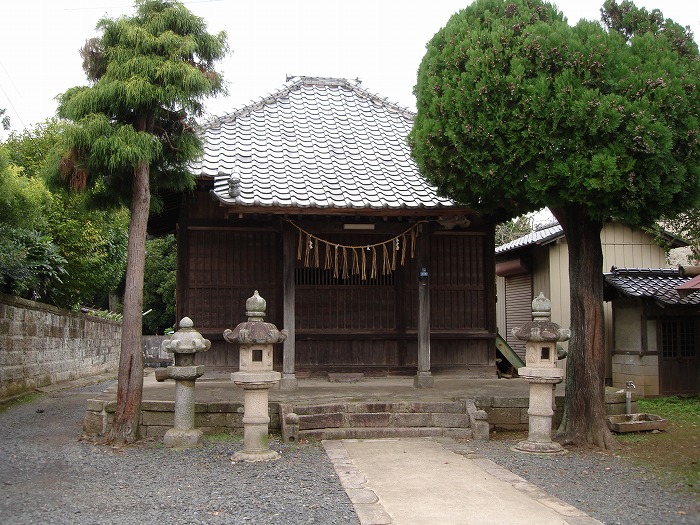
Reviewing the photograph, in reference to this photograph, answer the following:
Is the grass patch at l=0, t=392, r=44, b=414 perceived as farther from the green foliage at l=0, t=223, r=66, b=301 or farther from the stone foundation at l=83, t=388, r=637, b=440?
the stone foundation at l=83, t=388, r=637, b=440

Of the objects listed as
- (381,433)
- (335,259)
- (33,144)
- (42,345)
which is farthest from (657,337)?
(33,144)

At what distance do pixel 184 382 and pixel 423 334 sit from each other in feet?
13.7

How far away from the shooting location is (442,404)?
9.30 m

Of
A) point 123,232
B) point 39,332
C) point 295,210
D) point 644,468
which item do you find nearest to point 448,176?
point 295,210

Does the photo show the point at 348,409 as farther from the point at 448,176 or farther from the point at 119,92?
the point at 119,92

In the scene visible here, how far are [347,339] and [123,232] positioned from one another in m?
9.85

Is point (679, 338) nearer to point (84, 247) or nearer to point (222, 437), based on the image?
point (222, 437)

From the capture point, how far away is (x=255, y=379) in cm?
768

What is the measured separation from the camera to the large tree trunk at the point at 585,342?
8445mm

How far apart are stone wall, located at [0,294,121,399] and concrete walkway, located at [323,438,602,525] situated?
819cm

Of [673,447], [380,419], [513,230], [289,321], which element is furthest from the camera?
[513,230]

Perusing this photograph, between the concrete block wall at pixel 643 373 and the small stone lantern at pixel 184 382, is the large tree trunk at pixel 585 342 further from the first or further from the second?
the concrete block wall at pixel 643 373

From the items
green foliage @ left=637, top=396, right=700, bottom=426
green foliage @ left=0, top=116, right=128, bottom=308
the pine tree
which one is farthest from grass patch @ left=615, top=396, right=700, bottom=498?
green foliage @ left=0, top=116, right=128, bottom=308

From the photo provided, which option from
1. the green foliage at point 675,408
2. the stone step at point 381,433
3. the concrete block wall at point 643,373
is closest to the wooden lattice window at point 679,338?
the concrete block wall at point 643,373
